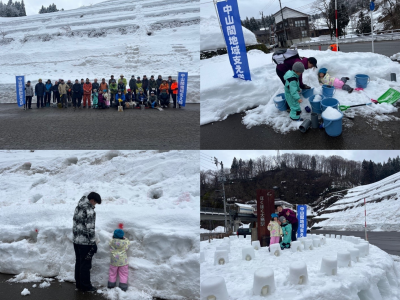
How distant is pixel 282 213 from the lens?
6.45 m

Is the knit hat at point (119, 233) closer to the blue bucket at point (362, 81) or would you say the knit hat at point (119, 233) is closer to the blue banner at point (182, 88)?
the blue bucket at point (362, 81)

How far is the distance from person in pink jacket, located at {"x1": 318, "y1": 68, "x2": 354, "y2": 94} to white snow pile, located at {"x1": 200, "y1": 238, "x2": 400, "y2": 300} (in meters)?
2.95

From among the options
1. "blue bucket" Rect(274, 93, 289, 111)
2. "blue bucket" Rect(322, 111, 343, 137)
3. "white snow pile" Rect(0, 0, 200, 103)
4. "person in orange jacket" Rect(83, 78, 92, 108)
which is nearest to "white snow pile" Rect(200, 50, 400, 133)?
"blue bucket" Rect(274, 93, 289, 111)

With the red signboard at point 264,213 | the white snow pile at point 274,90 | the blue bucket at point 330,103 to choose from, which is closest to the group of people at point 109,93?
the white snow pile at point 274,90

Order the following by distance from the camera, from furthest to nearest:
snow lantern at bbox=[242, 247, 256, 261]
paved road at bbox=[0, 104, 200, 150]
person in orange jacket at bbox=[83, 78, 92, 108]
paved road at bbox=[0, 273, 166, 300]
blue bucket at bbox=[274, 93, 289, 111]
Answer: person in orange jacket at bbox=[83, 78, 92, 108]
paved road at bbox=[0, 104, 200, 150]
blue bucket at bbox=[274, 93, 289, 111]
snow lantern at bbox=[242, 247, 256, 261]
paved road at bbox=[0, 273, 166, 300]

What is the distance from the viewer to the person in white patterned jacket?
359cm

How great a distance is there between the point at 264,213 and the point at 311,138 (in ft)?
7.61

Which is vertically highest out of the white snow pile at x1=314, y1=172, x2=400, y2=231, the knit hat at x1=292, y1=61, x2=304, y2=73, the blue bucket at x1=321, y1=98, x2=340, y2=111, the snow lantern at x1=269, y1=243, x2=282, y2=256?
the knit hat at x1=292, y1=61, x2=304, y2=73

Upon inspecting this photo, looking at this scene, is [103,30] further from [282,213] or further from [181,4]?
[282,213]

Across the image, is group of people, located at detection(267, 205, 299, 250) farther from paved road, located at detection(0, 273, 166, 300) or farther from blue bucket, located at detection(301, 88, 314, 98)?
paved road, located at detection(0, 273, 166, 300)

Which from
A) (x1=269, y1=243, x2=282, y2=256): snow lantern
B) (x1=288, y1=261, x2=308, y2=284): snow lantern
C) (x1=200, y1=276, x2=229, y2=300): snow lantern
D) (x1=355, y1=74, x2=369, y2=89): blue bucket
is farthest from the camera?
(x1=355, y1=74, x2=369, y2=89): blue bucket

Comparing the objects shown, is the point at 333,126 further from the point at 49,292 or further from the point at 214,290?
the point at 49,292

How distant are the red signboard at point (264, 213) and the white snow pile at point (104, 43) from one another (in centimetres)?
1054

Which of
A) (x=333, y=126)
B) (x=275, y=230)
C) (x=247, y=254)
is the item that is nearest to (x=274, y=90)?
(x=333, y=126)
